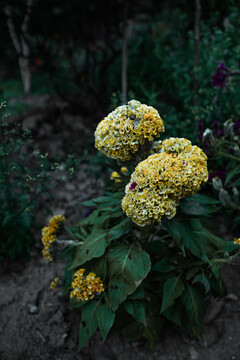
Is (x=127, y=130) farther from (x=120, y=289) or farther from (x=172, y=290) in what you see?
(x=172, y=290)

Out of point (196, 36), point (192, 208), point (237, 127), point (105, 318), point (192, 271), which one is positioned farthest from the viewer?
point (196, 36)

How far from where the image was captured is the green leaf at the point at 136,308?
6.75ft

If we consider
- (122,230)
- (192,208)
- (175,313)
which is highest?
(192,208)

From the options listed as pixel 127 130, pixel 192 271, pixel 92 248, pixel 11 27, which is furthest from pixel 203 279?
pixel 11 27

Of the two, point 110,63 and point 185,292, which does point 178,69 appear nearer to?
point 110,63

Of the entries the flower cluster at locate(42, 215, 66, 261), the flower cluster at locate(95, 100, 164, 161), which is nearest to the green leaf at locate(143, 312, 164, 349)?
the flower cluster at locate(42, 215, 66, 261)

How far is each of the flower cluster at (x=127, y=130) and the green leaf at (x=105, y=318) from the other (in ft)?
3.21

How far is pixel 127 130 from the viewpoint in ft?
6.12

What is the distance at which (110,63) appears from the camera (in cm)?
550

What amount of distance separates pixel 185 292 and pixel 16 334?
4.34ft

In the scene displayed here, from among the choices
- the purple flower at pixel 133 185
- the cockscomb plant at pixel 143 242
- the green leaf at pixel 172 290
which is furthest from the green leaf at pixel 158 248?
the purple flower at pixel 133 185

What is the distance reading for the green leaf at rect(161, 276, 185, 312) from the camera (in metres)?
2.14

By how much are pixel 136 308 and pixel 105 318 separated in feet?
0.67

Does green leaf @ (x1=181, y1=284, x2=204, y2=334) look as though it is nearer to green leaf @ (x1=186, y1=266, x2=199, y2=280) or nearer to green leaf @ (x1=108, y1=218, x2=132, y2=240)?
green leaf @ (x1=186, y1=266, x2=199, y2=280)
